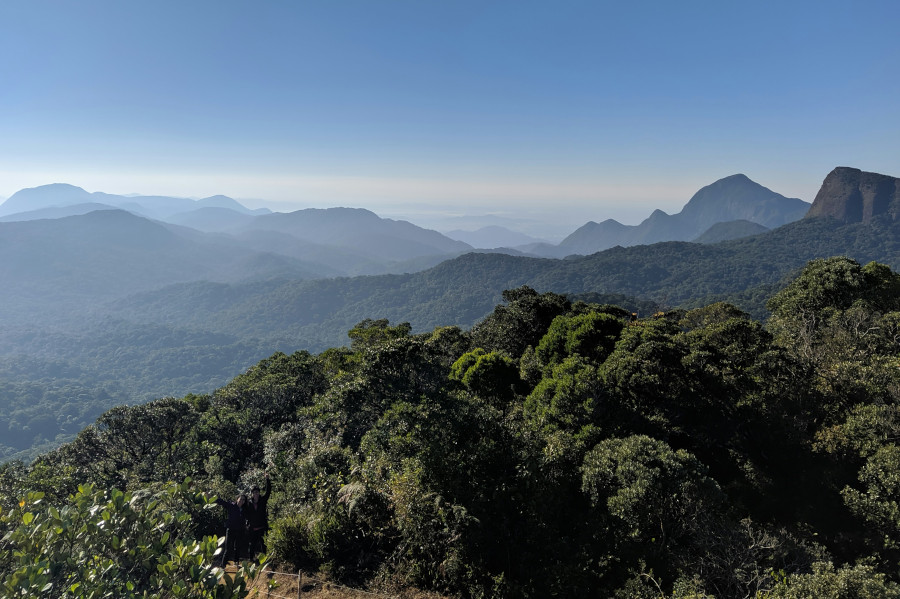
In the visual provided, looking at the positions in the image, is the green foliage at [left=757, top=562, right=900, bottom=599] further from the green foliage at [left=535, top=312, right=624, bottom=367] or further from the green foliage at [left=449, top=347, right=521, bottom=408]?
the green foliage at [left=449, top=347, right=521, bottom=408]

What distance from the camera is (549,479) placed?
37.1 feet

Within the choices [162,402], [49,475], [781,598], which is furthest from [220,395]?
[781,598]

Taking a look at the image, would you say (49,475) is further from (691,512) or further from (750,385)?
(750,385)

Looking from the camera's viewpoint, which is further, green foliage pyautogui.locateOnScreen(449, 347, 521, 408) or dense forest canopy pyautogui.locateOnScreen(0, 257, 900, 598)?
green foliage pyautogui.locateOnScreen(449, 347, 521, 408)

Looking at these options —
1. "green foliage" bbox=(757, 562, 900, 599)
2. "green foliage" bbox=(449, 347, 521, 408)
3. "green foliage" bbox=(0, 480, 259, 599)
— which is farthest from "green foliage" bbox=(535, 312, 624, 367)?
"green foliage" bbox=(0, 480, 259, 599)

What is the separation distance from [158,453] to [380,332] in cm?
1455

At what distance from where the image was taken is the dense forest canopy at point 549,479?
7223 mm

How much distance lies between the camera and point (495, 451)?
10750 millimetres

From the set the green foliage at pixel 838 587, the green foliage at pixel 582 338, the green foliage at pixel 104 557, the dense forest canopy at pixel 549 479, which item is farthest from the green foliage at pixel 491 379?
the green foliage at pixel 104 557

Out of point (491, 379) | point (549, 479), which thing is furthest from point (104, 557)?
point (491, 379)

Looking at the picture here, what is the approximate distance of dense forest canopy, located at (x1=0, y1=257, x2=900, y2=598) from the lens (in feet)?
23.7

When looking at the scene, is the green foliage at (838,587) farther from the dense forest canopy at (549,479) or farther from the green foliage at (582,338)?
the green foliage at (582,338)

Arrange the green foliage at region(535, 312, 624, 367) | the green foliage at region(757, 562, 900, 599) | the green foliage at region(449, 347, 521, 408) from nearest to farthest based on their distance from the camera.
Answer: the green foliage at region(757, 562, 900, 599) → the green foliage at region(449, 347, 521, 408) → the green foliage at region(535, 312, 624, 367)

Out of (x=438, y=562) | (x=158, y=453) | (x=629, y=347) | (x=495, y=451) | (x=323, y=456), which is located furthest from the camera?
(x=158, y=453)
